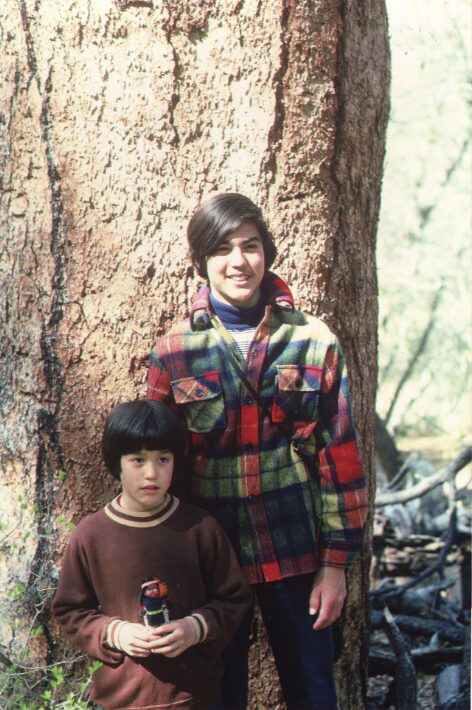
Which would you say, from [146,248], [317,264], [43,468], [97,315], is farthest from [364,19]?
[43,468]

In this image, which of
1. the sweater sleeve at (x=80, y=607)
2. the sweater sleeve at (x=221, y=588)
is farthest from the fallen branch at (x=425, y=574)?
the sweater sleeve at (x=80, y=607)

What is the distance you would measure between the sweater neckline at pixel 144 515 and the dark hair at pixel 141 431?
127 mm

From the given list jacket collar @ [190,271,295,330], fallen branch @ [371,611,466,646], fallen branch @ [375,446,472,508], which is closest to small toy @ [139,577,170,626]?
jacket collar @ [190,271,295,330]

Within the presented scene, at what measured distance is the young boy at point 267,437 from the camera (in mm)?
2516

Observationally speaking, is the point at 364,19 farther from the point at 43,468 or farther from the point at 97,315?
the point at 43,468

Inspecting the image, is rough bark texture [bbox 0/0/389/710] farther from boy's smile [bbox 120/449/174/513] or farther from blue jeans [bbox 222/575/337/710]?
boy's smile [bbox 120/449/174/513]

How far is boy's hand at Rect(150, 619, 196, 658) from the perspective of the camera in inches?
87.0

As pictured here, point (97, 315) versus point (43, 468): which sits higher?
point (97, 315)

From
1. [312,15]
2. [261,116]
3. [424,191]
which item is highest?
[424,191]

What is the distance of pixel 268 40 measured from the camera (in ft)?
9.32

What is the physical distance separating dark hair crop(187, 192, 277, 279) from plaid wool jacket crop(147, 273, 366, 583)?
17 centimetres

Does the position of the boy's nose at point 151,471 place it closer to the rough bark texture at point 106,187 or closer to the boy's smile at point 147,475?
the boy's smile at point 147,475

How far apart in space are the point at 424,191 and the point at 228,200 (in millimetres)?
12106

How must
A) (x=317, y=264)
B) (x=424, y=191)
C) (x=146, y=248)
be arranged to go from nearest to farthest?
(x=146, y=248) → (x=317, y=264) → (x=424, y=191)
